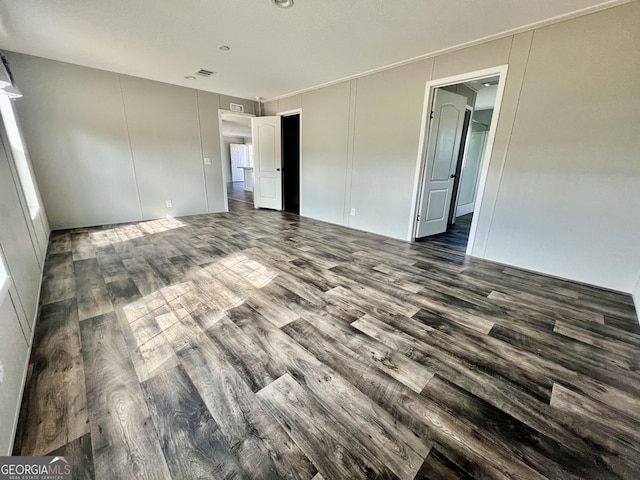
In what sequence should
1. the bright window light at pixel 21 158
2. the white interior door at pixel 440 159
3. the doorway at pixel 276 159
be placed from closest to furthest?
the bright window light at pixel 21 158
the white interior door at pixel 440 159
the doorway at pixel 276 159

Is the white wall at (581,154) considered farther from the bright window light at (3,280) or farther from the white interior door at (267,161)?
the white interior door at (267,161)

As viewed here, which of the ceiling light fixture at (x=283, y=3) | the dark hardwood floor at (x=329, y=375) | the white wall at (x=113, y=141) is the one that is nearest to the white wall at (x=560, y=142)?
the dark hardwood floor at (x=329, y=375)

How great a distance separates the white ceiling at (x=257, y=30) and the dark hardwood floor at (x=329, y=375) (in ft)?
8.40

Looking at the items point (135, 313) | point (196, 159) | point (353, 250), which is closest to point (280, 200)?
point (196, 159)

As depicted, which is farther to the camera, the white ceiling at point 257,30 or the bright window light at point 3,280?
the white ceiling at point 257,30

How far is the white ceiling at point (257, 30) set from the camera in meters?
2.30

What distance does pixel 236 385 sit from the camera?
54.5 inches

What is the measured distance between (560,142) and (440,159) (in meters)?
1.46

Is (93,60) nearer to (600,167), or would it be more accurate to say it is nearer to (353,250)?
(353,250)

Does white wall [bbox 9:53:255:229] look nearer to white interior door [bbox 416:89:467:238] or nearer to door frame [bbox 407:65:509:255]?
door frame [bbox 407:65:509:255]

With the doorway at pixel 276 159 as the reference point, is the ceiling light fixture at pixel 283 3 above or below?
above

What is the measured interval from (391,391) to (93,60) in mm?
5564

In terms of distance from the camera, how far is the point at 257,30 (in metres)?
2.74

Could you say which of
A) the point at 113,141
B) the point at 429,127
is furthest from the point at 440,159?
the point at 113,141
